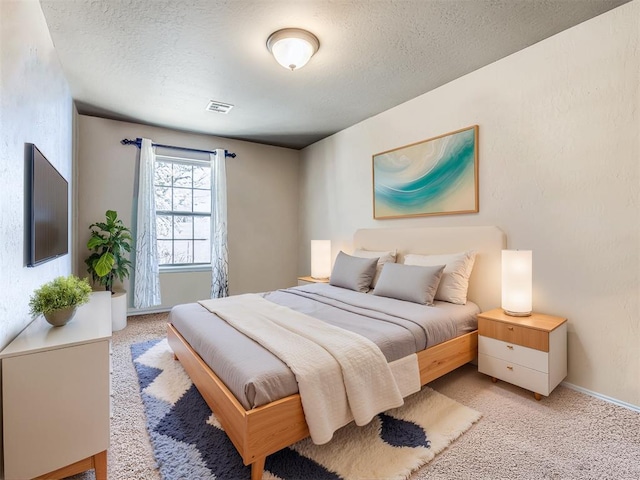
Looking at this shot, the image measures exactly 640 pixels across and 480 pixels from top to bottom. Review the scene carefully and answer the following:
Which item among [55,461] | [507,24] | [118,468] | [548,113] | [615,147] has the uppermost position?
[507,24]

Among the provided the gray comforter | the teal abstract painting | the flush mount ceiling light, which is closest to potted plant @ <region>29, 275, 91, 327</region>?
the gray comforter

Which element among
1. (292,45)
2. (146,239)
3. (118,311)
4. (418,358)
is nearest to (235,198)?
(146,239)

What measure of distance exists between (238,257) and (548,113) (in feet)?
13.6

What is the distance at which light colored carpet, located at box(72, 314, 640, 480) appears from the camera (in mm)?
1484

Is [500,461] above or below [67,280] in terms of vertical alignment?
below

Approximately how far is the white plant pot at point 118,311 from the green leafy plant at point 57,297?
219cm

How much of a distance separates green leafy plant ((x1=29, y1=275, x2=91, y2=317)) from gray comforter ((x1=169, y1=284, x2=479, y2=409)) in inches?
28.4

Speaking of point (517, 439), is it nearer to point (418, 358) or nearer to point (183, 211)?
point (418, 358)

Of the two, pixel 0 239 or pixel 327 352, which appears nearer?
pixel 0 239

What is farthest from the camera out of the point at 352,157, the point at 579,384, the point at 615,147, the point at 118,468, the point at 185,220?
the point at 185,220

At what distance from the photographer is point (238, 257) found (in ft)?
16.0

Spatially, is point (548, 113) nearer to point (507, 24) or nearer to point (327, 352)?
point (507, 24)

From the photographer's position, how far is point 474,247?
2.76 m

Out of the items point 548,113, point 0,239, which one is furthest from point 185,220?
point 548,113
